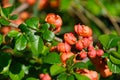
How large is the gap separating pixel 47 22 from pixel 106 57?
22 cm

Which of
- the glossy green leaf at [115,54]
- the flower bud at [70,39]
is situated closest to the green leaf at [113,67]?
the glossy green leaf at [115,54]

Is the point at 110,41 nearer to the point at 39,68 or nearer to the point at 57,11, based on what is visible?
the point at 39,68

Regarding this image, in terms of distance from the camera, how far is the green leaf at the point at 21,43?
1.28 metres

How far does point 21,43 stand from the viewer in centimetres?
128

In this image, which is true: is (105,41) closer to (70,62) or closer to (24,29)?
(70,62)

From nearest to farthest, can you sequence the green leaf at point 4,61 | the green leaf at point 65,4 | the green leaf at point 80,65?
1. the green leaf at point 80,65
2. the green leaf at point 4,61
3. the green leaf at point 65,4

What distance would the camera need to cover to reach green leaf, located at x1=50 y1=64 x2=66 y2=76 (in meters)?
1.30

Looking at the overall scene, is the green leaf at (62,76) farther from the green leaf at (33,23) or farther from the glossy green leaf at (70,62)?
the green leaf at (33,23)

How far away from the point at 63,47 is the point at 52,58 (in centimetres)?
5

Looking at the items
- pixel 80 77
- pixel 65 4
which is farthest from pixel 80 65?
pixel 65 4

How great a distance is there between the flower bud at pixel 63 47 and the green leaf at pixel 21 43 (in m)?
0.12

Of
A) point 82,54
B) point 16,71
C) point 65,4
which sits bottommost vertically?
point 65,4

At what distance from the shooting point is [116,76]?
1513 millimetres

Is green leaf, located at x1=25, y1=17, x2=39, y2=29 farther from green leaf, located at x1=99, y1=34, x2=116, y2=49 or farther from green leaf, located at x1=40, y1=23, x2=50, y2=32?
green leaf, located at x1=99, y1=34, x2=116, y2=49
